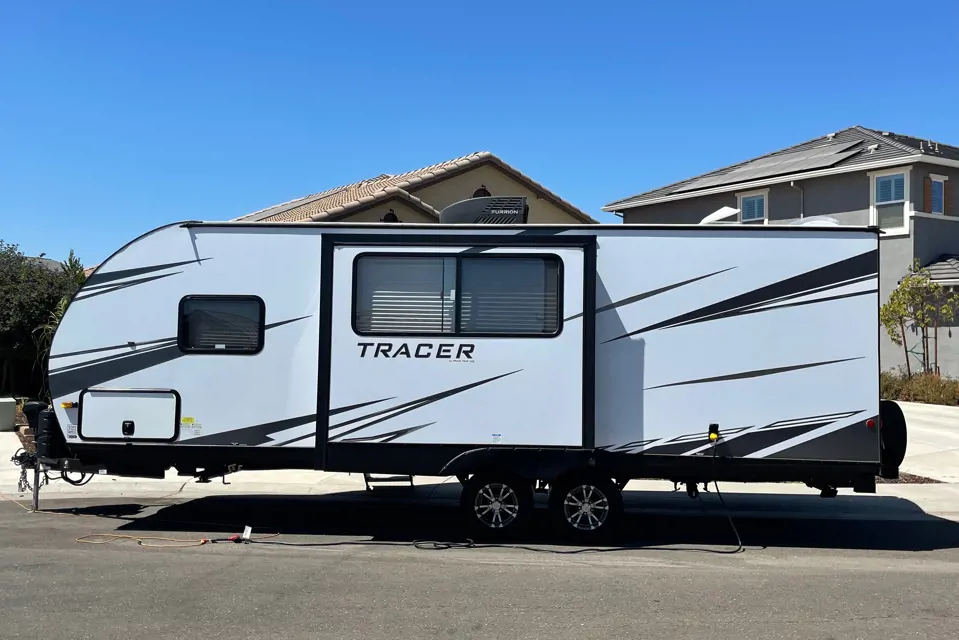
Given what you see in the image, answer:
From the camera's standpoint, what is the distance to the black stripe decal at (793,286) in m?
8.19

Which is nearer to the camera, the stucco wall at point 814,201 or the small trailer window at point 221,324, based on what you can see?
the small trailer window at point 221,324

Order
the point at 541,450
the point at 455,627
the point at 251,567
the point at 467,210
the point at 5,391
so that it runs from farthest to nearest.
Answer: the point at 5,391
the point at 467,210
the point at 541,450
the point at 251,567
the point at 455,627

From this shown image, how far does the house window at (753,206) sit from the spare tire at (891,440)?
18.9 metres

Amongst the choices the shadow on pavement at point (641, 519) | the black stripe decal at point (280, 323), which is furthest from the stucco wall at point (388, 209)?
the black stripe decal at point (280, 323)

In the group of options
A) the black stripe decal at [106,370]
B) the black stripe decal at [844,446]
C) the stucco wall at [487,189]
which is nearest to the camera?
the black stripe decal at [844,446]

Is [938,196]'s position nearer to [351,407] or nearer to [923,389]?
[923,389]

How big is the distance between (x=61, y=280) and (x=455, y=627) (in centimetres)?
1913

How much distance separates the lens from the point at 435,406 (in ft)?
27.3

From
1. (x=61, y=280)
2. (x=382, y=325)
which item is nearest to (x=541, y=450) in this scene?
(x=382, y=325)

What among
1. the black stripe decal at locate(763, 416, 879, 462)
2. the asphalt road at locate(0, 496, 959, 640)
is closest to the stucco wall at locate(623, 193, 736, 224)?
the asphalt road at locate(0, 496, 959, 640)

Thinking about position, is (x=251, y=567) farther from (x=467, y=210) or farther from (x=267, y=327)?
(x=467, y=210)

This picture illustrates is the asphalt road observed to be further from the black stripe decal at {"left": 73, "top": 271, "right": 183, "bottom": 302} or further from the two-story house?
the two-story house

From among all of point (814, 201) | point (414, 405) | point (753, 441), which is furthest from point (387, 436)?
point (814, 201)

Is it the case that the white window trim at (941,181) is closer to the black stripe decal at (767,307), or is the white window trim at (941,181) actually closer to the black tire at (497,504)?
the black stripe decal at (767,307)
